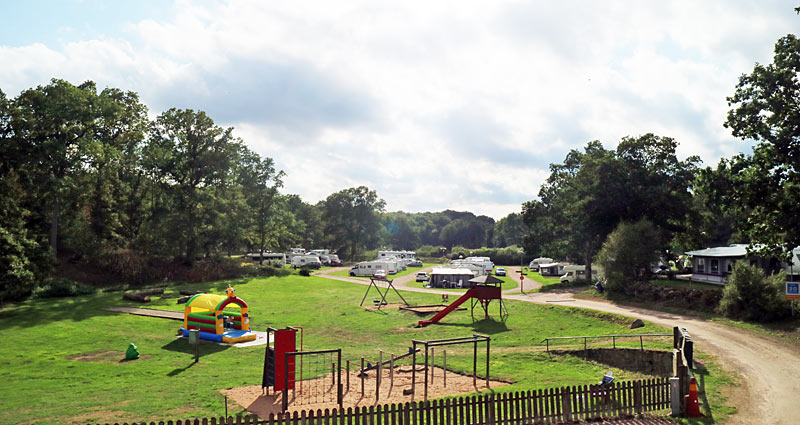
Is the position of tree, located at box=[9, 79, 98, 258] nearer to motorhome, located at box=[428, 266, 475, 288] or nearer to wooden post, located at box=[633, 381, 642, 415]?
motorhome, located at box=[428, 266, 475, 288]

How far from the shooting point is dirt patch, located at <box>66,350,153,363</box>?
23.4 m

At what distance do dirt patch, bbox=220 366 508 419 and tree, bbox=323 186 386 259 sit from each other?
327 ft

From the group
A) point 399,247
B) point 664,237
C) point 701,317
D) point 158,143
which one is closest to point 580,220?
point 664,237

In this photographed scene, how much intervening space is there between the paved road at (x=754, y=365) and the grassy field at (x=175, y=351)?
1548mm

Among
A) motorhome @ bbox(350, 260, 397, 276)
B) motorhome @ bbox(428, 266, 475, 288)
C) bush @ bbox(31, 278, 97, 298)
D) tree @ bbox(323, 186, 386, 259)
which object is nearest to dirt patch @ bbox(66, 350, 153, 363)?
bush @ bbox(31, 278, 97, 298)

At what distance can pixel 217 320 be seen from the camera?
93.4 feet

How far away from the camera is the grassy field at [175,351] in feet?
52.9

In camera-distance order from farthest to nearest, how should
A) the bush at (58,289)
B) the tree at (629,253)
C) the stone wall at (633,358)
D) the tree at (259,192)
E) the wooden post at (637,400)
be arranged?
the tree at (259,192) → the tree at (629,253) → the bush at (58,289) → the stone wall at (633,358) → the wooden post at (637,400)

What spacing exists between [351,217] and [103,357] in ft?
317

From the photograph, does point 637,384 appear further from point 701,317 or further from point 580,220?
point 580,220

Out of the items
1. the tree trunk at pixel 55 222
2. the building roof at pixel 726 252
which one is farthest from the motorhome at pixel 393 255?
the tree trunk at pixel 55 222

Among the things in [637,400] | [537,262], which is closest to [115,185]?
[637,400]

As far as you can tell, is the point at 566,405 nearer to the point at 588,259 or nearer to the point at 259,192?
the point at 588,259

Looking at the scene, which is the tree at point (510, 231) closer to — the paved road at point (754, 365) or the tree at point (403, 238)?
the tree at point (403, 238)
